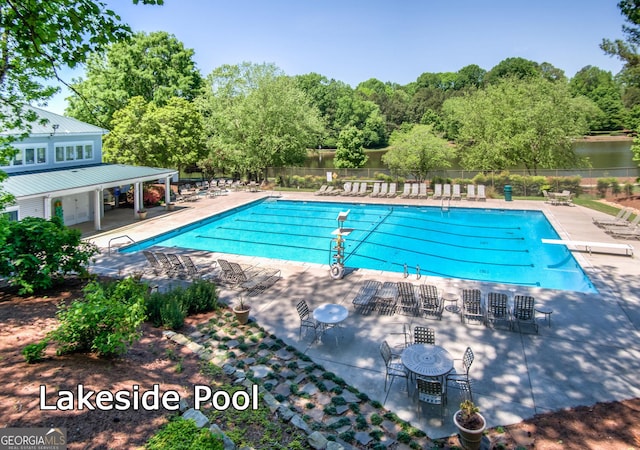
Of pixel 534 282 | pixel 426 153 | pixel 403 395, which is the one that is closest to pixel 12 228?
pixel 403 395

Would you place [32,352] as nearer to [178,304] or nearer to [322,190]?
[178,304]

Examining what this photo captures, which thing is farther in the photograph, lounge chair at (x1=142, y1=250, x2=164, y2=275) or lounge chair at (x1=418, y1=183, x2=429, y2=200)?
lounge chair at (x1=418, y1=183, x2=429, y2=200)

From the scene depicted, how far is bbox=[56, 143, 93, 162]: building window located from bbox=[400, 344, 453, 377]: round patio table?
64.0 ft

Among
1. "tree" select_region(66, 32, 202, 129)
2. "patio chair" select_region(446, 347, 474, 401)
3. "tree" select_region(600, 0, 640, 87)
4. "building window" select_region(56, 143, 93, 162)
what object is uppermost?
"tree" select_region(66, 32, 202, 129)

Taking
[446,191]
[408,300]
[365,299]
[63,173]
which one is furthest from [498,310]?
[63,173]

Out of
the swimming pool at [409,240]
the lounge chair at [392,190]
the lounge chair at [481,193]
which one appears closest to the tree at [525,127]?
the lounge chair at [481,193]

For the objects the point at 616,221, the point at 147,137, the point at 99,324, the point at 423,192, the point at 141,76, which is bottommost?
the point at 99,324

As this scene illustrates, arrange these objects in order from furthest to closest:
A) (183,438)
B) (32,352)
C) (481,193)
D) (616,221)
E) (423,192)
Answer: (423,192)
(481,193)
(616,221)
(32,352)
(183,438)

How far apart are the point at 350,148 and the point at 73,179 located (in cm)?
2374

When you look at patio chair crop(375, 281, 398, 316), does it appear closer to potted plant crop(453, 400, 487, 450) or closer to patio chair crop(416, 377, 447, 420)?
patio chair crop(416, 377, 447, 420)

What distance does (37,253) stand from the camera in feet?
27.2

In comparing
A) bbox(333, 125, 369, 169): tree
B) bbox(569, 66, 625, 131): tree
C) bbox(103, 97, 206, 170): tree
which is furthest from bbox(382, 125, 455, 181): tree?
bbox(569, 66, 625, 131): tree

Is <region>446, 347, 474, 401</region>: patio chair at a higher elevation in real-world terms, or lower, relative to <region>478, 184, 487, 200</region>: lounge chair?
lower

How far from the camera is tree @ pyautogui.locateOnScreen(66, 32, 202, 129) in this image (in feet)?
110
